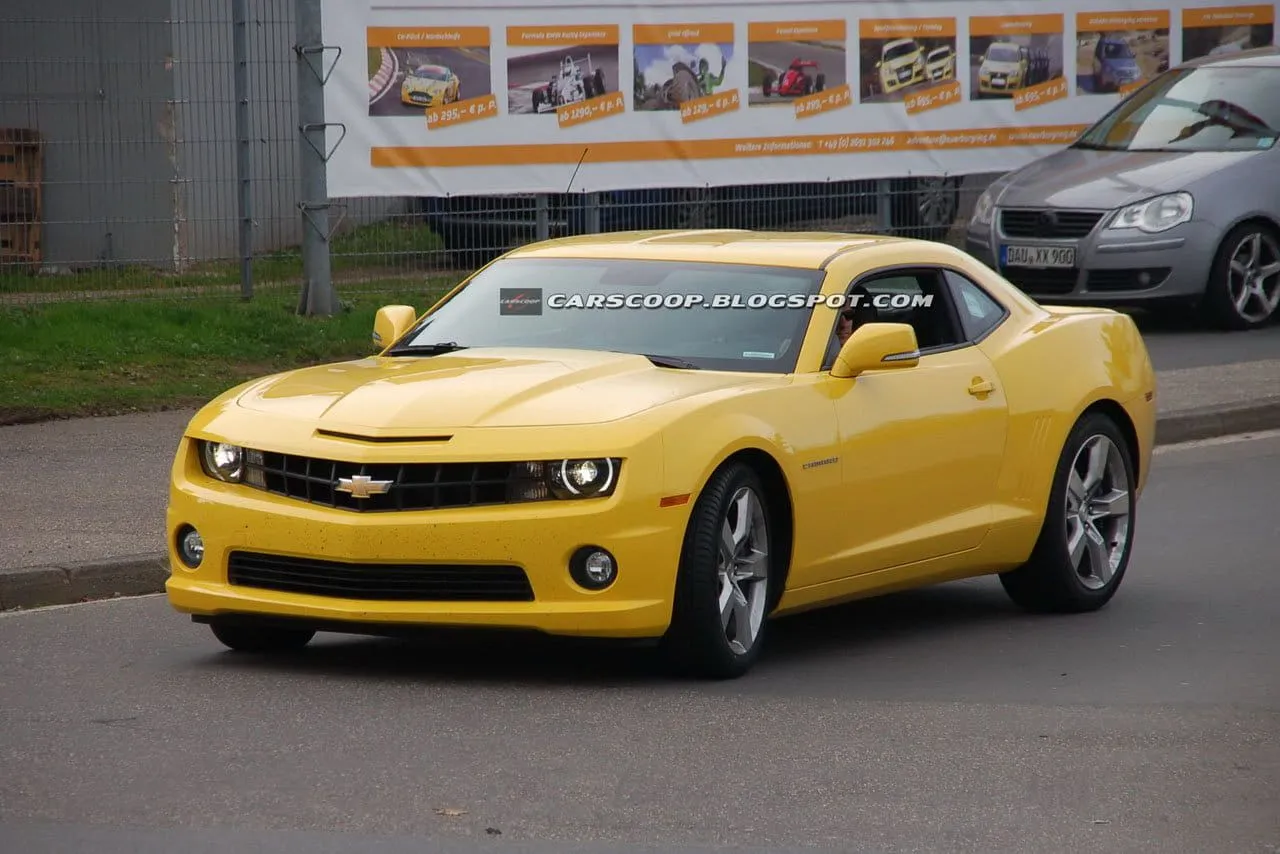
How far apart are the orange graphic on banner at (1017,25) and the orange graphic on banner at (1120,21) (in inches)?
9.2

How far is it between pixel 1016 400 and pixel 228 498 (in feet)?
9.76

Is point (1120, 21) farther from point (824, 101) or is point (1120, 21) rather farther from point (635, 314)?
point (635, 314)

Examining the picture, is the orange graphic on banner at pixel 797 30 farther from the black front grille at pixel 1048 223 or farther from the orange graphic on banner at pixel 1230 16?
→ the orange graphic on banner at pixel 1230 16

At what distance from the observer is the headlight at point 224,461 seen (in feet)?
25.0

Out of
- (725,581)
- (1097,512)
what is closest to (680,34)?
(1097,512)

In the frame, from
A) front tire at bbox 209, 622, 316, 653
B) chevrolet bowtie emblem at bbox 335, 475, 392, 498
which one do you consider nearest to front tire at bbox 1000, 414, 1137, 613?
front tire at bbox 209, 622, 316, 653

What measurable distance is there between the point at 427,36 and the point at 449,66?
12.3 inches

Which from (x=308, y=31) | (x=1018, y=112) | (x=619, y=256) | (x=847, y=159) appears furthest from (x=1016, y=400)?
(x=1018, y=112)

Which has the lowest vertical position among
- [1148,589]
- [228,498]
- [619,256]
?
[1148,589]

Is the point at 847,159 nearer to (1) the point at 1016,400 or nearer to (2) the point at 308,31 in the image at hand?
(2) the point at 308,31

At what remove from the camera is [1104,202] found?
58.9ft

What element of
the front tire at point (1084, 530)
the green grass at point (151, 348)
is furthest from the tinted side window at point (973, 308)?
the green grass at point (151, 348)

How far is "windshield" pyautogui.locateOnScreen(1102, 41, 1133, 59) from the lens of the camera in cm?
2159

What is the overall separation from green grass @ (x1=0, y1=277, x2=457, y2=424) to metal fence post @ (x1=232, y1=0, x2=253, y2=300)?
0.42m
